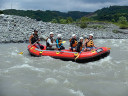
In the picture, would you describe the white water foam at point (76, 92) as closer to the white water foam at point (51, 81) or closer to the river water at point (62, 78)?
the river water at point (62, 78)

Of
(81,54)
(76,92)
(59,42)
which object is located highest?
(59,42)

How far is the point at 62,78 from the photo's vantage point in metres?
6.55

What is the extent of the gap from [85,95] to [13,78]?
9.66 feet

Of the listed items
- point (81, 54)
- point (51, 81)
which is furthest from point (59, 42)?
point (51, 81)

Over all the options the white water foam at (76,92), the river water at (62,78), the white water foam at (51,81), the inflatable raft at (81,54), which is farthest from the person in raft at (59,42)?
the white water foam at (76,92)

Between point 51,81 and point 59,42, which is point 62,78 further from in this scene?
point 59,42

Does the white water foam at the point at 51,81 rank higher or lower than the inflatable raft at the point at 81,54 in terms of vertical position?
lower

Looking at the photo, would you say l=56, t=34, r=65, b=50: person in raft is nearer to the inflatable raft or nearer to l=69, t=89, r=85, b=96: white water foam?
the inflatable raft

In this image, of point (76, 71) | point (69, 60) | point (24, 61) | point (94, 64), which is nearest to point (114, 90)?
point (76, 71)

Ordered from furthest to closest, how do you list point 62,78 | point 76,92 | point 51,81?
point 62,78, point 51,81, point 76,92

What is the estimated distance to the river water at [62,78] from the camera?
5.50 m

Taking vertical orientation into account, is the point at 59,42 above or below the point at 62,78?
above

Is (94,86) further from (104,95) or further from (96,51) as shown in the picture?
(96,51)

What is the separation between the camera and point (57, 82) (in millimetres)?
6191
